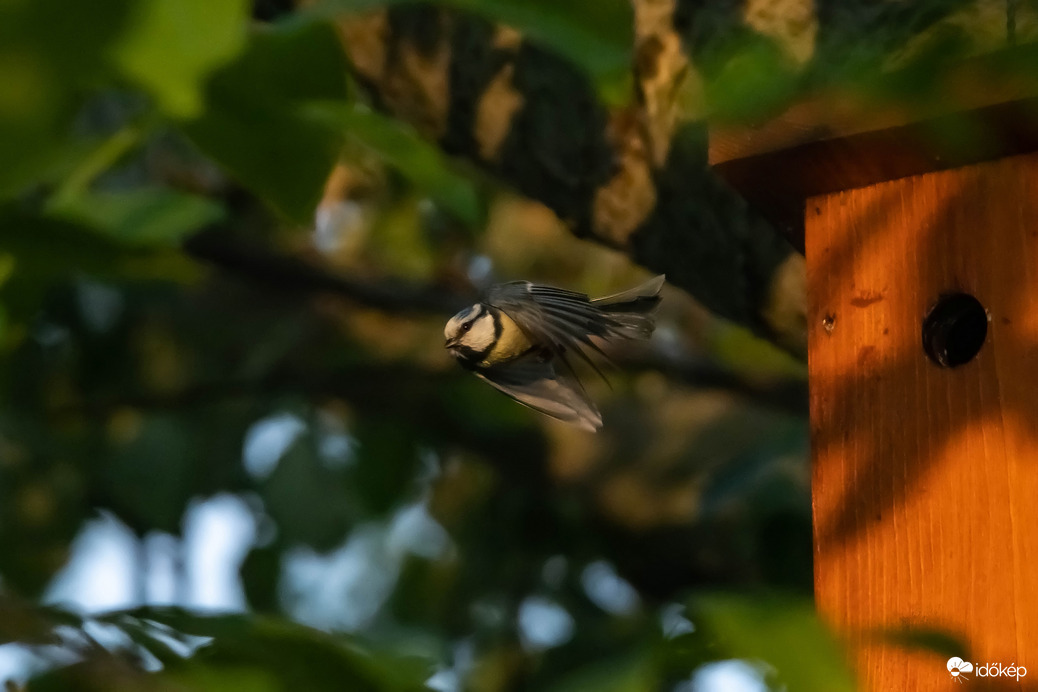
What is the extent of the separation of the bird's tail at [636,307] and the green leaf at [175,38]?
417 millimetres

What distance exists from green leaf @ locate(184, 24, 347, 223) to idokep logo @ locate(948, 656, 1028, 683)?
0.57 meters

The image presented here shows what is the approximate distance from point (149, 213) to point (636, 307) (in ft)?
1.21

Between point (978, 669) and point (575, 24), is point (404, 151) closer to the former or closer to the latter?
point (575, 24)

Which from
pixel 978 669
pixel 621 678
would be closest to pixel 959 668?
pixel 978 669

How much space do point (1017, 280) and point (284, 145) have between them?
1.90 feet

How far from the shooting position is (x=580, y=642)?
7.37ft

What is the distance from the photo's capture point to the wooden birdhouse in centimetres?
91

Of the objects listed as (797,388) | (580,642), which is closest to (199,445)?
(580,642)

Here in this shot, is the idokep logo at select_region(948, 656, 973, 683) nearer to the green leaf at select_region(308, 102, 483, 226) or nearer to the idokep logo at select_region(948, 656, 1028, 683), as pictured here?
the idokep logo at select_region(948, 656, 1028, 683)

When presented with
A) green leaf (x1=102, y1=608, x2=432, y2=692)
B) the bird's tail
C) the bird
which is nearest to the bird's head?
the bird

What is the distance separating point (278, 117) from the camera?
0.67m

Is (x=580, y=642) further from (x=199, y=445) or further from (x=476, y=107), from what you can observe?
(x=476, y=107)

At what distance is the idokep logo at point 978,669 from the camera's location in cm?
89

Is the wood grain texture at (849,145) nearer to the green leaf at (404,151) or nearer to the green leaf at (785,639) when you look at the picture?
the green leaf at (404,151)
